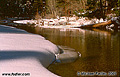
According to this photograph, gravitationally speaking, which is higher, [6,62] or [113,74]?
[6,62]

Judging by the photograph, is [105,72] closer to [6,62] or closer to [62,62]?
[62,62]

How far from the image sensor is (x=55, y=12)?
185ft

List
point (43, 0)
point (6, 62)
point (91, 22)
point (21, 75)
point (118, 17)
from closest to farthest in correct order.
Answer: point (21, 75), point (6, 62), point (118, 17), point (91, 22), point (43, 0)

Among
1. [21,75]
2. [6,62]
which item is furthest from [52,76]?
[6,62]

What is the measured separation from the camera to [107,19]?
36594 millimetres

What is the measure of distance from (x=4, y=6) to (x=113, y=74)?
60.3 metres

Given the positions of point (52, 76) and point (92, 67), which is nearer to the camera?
point (52, 76)

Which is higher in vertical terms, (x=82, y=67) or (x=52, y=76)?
(x=52, y=76)

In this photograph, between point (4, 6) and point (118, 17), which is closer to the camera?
point (118, 17)

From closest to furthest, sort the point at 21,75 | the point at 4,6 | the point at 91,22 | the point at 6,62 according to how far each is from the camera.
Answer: the point at 21,75 < the point at 6,62 < the point at 91,22 < the point at 4,6

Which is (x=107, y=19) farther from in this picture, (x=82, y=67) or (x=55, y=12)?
(x=82, y=67)

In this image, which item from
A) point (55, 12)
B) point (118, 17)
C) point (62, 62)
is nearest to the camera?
point (62, 62)

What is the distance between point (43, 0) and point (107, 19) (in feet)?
123

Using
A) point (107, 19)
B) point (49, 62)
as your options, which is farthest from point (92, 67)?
point (107, 19)
